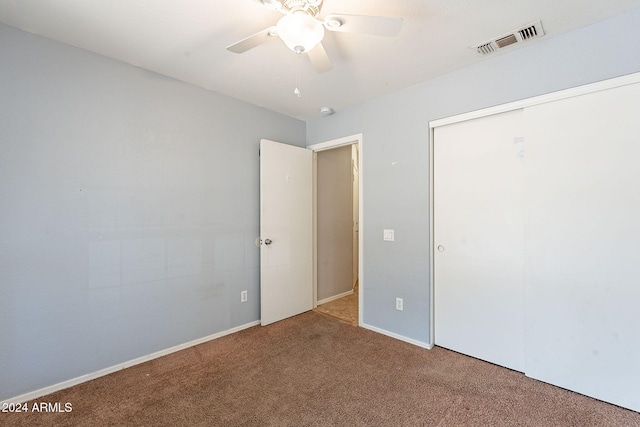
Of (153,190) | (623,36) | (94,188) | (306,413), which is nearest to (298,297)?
(306,413)

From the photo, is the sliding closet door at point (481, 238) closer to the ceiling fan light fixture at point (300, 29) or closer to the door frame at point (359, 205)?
the door frame at point (359, 205)

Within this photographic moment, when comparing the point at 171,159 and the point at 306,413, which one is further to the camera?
the point at 171,159

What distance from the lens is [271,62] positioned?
2246 millimetres

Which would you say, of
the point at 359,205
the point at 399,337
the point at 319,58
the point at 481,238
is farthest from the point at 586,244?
the point at 319,58

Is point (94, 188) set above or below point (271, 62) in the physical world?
below

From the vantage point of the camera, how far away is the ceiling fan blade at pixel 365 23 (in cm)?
136

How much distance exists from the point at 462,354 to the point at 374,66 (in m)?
2.60

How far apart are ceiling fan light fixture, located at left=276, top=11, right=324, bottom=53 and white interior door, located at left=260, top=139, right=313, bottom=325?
1.78 metres

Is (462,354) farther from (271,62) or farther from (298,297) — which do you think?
(271,62)

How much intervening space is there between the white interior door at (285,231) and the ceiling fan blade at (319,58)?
1.45 m

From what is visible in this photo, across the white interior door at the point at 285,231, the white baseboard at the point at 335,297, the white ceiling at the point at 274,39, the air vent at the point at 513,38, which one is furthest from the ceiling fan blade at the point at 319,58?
the white baseboard at the point at 335,297

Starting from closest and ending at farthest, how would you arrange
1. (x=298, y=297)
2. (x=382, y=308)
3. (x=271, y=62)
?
(x=271, y=62)
(x=382, y=308)
(x=298, y=297)

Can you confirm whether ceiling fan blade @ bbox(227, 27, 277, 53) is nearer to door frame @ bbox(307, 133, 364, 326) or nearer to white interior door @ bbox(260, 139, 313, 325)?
white interior door @ bbox(260, 139, 313, 325)

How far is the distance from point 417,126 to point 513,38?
0.91 meters
